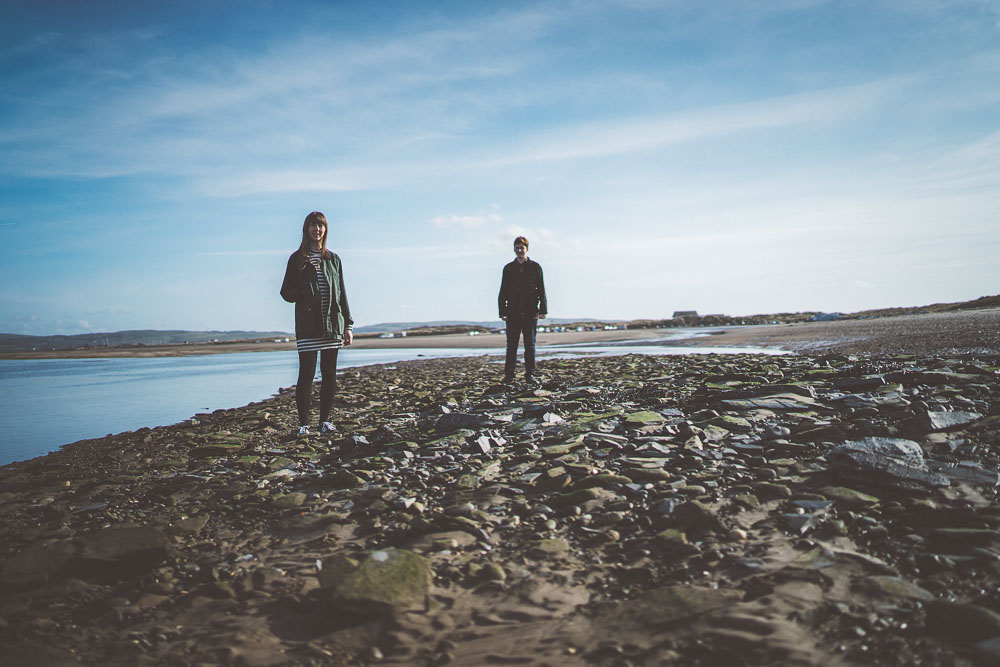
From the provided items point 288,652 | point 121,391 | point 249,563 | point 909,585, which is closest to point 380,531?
point 249,563

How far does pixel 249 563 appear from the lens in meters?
3.63

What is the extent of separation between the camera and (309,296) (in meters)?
7.11

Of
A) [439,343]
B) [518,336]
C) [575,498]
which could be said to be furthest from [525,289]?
[439,343]

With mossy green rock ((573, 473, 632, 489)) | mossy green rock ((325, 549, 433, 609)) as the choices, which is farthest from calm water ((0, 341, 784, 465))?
mossy green rock ((573, 473, 632, 489))

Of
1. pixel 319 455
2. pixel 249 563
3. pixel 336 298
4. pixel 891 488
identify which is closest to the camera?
pixel 249 563

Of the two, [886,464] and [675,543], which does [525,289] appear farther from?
[675,543]

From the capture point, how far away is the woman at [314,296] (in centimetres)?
707

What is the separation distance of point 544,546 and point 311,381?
4.88 metres

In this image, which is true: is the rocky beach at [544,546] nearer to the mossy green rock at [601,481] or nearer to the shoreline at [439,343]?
the mossy green rock at [601,481]

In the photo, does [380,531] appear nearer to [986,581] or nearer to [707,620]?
[707,620]

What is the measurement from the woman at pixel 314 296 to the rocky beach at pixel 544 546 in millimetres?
1228

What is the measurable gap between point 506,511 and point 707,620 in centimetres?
188

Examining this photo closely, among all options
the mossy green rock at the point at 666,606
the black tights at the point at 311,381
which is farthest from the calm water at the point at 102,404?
the mossy green rock at the point at 666,606

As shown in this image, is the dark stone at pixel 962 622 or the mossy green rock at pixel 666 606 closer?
the dark stone at pixel 962 622
